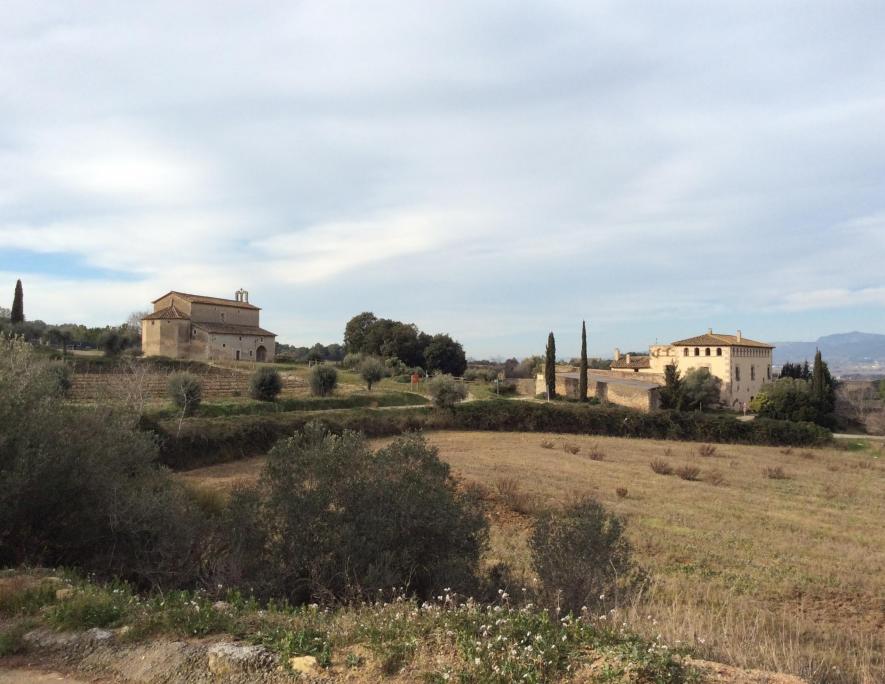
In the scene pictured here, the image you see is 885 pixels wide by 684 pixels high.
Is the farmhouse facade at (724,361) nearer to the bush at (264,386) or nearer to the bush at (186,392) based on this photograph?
the bush at (264,386)

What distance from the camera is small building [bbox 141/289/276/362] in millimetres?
51125

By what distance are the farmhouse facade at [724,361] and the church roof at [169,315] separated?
41.6 meters

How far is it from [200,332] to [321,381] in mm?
18343

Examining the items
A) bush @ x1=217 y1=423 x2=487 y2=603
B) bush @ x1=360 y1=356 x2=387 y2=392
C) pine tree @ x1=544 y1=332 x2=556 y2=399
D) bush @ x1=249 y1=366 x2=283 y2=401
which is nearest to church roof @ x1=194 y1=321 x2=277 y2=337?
bush @ x1=360 y1=356 x2=387 y2=392

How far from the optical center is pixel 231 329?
53281 millimetres

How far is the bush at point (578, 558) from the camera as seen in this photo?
6.77 m

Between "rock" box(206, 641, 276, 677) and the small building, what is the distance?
49415 millimetres

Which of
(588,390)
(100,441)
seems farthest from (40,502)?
(588,390)

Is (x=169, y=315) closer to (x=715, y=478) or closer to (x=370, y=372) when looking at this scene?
(x=370, y=372)

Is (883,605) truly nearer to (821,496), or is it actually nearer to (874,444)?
(821,496)

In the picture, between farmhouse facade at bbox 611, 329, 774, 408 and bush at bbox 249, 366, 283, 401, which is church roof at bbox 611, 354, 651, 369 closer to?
farmhouse facade at bbox 611, 329, 774, 408

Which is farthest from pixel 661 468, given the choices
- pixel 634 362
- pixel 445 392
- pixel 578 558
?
pixel 634 362

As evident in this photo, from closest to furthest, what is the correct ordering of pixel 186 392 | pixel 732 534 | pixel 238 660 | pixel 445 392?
1. pixel 238 660
2. pixel 732 534
3. pixel 186 392
4. pixel 445 392

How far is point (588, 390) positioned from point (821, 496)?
1261 inches
